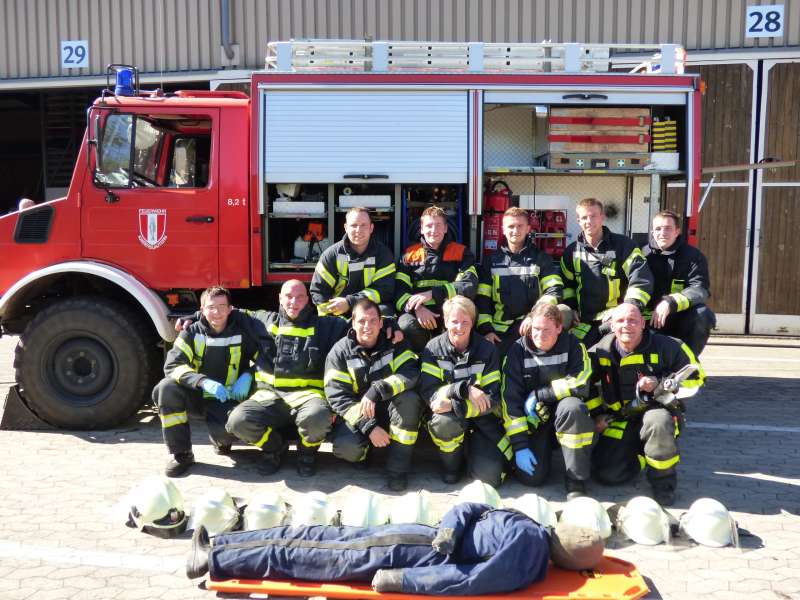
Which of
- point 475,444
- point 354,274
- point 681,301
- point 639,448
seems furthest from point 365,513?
point 681,301

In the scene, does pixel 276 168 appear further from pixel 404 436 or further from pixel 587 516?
pixel 587 516

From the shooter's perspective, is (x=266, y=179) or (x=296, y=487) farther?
(x=266, y=179)

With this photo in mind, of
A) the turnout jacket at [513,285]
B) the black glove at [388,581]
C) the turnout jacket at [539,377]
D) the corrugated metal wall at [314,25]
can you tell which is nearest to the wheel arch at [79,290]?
the turnout jacket at [513,285]

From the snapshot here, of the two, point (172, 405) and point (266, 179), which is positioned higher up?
point (266, 179)

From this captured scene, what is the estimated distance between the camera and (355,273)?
555cm

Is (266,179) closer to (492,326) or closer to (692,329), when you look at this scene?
(492,326)

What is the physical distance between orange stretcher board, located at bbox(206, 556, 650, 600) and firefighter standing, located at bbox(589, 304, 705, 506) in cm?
129

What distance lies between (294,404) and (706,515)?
8.46ft

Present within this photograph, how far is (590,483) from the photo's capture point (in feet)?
16.1

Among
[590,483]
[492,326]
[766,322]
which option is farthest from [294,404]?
[766,322]

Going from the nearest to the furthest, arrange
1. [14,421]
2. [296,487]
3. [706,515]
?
[706,515] < [296,487] < [14,421]

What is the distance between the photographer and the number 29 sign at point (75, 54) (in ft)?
37.3

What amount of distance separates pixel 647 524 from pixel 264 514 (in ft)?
6.38

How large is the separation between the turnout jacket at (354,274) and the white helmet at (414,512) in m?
1.95
